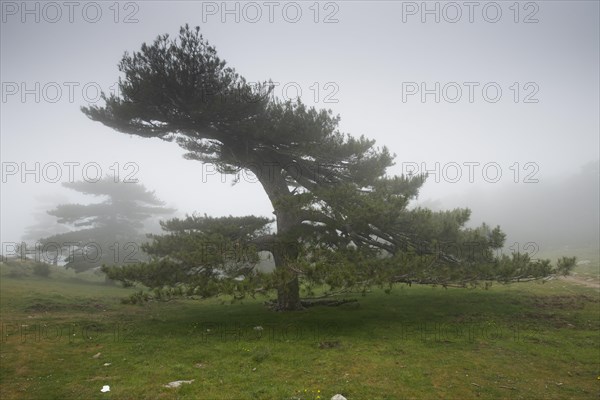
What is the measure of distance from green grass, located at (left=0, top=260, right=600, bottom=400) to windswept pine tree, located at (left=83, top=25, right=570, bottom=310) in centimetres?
217

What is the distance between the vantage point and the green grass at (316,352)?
809 centimetres

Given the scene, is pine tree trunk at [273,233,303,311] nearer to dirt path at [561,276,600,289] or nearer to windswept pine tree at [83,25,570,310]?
windswept pine tree at [83,25,570,310]

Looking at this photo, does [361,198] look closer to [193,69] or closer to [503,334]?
[503,334]

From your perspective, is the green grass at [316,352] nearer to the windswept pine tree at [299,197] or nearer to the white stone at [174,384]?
the white stone at [174,384]

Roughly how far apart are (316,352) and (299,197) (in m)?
6.05

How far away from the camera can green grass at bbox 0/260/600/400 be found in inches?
318

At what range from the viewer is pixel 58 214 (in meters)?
42.7

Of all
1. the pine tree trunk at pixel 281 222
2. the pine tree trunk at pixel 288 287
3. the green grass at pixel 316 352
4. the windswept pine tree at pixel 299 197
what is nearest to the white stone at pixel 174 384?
the green grass at pixel 316 352

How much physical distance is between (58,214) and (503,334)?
5090 cm

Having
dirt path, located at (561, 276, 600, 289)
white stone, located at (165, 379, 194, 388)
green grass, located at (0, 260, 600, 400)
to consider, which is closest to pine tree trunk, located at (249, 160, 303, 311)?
green grass, located at (0, 260, 600, 400)

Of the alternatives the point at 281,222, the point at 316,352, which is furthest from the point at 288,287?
the point at 281,222

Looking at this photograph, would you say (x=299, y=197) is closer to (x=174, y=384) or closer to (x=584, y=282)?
(x=174, y=384)

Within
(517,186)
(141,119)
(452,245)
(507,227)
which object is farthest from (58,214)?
(517,186)

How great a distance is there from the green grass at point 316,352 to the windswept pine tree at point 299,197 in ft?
7.13
